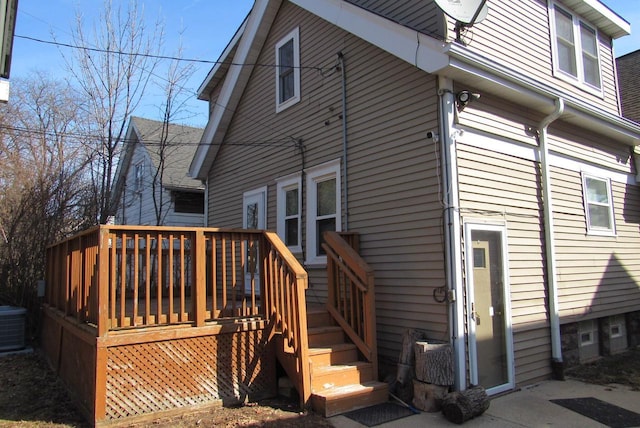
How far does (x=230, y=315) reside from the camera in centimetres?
566

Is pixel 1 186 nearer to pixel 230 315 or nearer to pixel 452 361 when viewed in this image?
pixel 230 315

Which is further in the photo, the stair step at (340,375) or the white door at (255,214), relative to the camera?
the white door at (255,214)

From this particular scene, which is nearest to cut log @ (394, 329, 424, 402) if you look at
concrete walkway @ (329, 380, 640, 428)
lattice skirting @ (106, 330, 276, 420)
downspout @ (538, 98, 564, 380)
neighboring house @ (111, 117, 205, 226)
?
concrete walkway @ (329, 380, 640, 428)

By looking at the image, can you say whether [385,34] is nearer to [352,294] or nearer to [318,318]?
[352,294]

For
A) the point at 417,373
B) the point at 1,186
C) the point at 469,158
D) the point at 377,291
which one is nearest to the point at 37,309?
the point at 1,186

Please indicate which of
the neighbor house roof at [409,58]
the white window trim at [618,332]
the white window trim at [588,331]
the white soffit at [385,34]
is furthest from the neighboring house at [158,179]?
the white window trim at [618,332]

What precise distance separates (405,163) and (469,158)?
0.80m

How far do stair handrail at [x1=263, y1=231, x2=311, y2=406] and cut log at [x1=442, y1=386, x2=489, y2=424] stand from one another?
1489 mm

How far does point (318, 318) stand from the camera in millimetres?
6336

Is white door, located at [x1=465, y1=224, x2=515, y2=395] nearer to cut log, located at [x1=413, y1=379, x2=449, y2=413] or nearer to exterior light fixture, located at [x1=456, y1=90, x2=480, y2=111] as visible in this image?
cut log, located at [x1=413, y1=379, x2=449, y2=413]

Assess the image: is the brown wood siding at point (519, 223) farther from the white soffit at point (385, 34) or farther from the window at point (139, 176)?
the window at point (139, 176)

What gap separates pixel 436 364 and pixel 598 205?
16.7 ft

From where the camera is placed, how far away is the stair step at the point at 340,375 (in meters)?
5.26

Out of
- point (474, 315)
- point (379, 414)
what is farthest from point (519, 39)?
point (379, 414)
